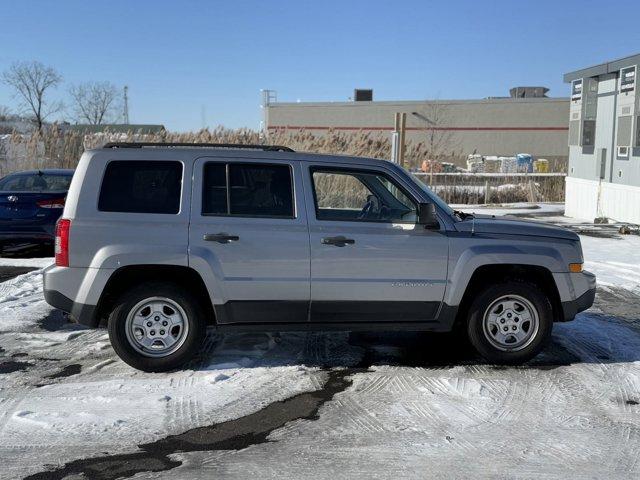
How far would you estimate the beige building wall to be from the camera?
4856cm

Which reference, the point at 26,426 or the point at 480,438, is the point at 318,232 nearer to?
the point at 480,438

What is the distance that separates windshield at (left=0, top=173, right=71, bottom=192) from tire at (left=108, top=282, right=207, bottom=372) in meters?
6.64

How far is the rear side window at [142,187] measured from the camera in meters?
5.75

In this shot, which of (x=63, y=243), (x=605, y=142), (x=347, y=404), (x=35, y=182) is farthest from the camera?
(x=605, y=142)

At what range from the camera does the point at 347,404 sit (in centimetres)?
523

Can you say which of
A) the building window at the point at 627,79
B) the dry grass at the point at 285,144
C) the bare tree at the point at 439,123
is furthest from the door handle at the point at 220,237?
the bare tree at the point at 439,123

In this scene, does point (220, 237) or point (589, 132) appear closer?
point (220, 237)

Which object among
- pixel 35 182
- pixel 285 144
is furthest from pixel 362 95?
pixel 35 182

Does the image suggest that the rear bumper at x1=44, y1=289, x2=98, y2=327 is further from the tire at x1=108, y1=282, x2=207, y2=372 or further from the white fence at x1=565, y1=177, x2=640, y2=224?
the white fence at x1=565, y1=177, x2=640, y2=224

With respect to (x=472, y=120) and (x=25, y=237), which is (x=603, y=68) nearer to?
(x=25, y=237)

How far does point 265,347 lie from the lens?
6.64 metres

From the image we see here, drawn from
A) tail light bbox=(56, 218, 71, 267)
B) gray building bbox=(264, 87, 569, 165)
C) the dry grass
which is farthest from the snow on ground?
gray building bbox=(264, 87, 569, 165)

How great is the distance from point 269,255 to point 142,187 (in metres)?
1.19

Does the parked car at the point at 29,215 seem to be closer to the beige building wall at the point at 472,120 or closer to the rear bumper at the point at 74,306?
the rear bumper at the point at 74,306
